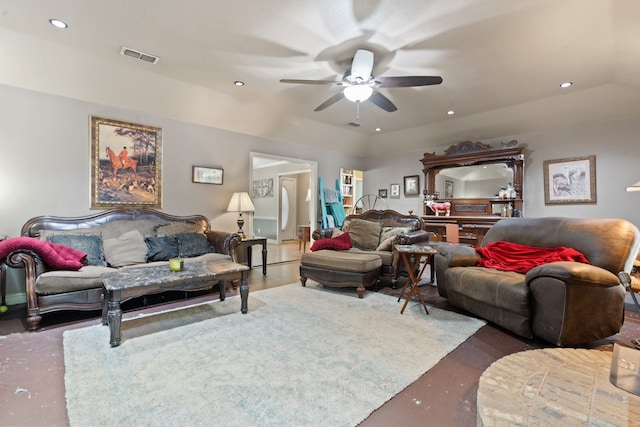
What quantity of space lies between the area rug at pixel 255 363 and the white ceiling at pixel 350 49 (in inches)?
107

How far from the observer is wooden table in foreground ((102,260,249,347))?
2.21 metres

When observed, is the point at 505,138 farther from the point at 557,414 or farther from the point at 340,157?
the point at 557,414

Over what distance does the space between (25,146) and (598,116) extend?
765 centimetres

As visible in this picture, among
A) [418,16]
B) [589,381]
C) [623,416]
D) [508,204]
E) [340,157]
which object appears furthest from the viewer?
[340,157]

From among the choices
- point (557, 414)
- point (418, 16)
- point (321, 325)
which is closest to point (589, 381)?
point (557, 414)

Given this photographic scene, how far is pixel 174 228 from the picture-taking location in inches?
160

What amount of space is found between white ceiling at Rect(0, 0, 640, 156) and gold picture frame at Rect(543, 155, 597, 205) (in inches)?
25.9

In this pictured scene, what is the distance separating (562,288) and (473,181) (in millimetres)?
4156

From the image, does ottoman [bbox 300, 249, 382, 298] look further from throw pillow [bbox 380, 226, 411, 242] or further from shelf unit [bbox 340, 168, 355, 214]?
shelf unit [bbox 340, 168, 355, 214]

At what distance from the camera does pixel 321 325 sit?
8.61ft

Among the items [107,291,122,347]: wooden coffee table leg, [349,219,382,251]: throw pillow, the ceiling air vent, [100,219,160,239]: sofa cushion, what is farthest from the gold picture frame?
[100,219,160,239]: sofa cushion

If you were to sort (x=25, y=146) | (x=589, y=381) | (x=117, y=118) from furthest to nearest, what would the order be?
(x=117, y=118) < (x=25, y=146) < (x=589, y=381)

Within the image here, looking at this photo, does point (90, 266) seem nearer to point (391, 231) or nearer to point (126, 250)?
point (126, 250)

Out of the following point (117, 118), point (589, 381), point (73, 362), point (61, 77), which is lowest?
point (73, 362)
